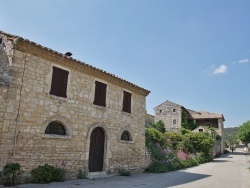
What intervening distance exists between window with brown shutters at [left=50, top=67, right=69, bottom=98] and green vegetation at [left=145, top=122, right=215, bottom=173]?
7.91m

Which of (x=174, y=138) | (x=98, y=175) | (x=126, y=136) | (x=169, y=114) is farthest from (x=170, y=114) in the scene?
(x=98, y=175)

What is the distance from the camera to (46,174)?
348 inches

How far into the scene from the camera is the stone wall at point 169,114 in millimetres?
36306

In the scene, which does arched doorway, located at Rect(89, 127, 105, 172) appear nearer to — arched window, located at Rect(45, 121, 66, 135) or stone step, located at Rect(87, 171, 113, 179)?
stone step, located at Rect(87, 171, 113, 179)

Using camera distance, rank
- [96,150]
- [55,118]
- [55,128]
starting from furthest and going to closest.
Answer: [96,150] < [55,128] < [55,118]

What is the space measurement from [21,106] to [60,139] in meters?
2.24

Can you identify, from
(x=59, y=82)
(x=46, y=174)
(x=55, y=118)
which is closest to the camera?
(x=46, y=174)

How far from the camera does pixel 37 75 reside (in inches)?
372

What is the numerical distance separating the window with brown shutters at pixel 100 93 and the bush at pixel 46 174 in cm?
396

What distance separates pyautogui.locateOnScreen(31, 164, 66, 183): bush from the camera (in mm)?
8656

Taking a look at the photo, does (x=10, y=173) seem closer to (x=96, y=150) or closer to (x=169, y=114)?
(x=96, y=150)

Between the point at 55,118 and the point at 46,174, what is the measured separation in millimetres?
2280

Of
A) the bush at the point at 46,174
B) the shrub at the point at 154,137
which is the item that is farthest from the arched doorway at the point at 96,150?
the shrub at the point at 154,137

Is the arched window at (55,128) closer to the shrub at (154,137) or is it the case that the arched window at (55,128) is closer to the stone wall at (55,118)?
the stone wall at (55,118)
